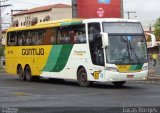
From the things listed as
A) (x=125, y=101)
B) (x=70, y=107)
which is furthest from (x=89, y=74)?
(x=70, y=107)

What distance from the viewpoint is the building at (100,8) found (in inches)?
1694

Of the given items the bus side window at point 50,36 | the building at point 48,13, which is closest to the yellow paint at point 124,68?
the bus side window at point 50,36

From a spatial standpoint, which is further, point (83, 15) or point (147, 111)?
point (83, 15)

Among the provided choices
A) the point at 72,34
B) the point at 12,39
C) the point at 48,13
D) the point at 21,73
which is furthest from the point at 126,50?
the point at 48,13

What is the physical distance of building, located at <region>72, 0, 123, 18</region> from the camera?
43.0 metres

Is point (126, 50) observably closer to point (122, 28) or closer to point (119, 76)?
point (122, 28)

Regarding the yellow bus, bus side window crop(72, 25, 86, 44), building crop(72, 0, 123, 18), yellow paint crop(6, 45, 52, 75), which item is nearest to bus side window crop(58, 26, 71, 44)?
the yellow bus

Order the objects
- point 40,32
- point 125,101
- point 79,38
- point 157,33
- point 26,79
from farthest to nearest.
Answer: point 157,33
point 26,79
point 40,32
point 79,38
point 125,101

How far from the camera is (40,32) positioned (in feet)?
96.3

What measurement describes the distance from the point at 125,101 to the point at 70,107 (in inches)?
101

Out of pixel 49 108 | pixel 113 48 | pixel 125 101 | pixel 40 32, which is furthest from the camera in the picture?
pixel 40 32

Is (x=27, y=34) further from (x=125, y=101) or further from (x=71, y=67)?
(x=125, y=101)

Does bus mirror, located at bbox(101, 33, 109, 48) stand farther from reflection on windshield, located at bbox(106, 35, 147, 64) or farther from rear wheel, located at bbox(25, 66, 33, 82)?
rear wheel, located at bbox(25, 66, 33, 82)

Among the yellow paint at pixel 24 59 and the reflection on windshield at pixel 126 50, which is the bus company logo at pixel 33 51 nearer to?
the yellow paint at pixel 24 59
